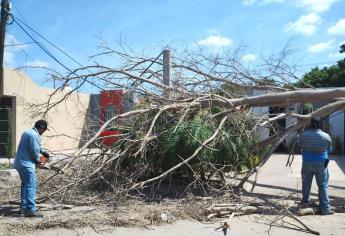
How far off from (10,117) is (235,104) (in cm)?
1052

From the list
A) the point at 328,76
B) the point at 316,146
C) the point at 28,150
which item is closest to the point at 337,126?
the point at 328,76

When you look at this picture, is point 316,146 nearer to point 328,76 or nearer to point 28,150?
point 28,150

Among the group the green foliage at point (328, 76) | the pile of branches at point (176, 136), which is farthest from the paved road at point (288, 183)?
the green foliage at point (328, 76)

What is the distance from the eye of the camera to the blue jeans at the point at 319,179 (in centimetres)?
920

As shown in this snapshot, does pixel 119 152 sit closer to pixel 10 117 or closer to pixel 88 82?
pixel 88 82

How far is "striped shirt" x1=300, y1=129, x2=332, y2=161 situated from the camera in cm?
935

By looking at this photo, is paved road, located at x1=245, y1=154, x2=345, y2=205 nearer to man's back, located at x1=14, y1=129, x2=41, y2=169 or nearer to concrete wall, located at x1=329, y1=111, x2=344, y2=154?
man's back, located at x1=14, y1=129, x2=41, y2=169

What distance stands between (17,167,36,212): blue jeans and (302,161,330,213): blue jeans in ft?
15.8

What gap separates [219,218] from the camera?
28.2ft

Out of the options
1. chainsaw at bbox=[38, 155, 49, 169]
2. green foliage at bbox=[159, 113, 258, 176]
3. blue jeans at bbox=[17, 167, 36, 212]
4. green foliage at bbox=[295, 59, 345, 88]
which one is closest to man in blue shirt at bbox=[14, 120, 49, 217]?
blue jeans at bbox=[17, 167, 36, 212]

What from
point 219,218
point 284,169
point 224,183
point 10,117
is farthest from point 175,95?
point 10,117

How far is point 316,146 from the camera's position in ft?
30.7

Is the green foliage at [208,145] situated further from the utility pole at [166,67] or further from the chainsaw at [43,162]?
the chainsaw at [43,162]

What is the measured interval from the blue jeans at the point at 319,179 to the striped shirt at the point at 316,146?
0.36ft
